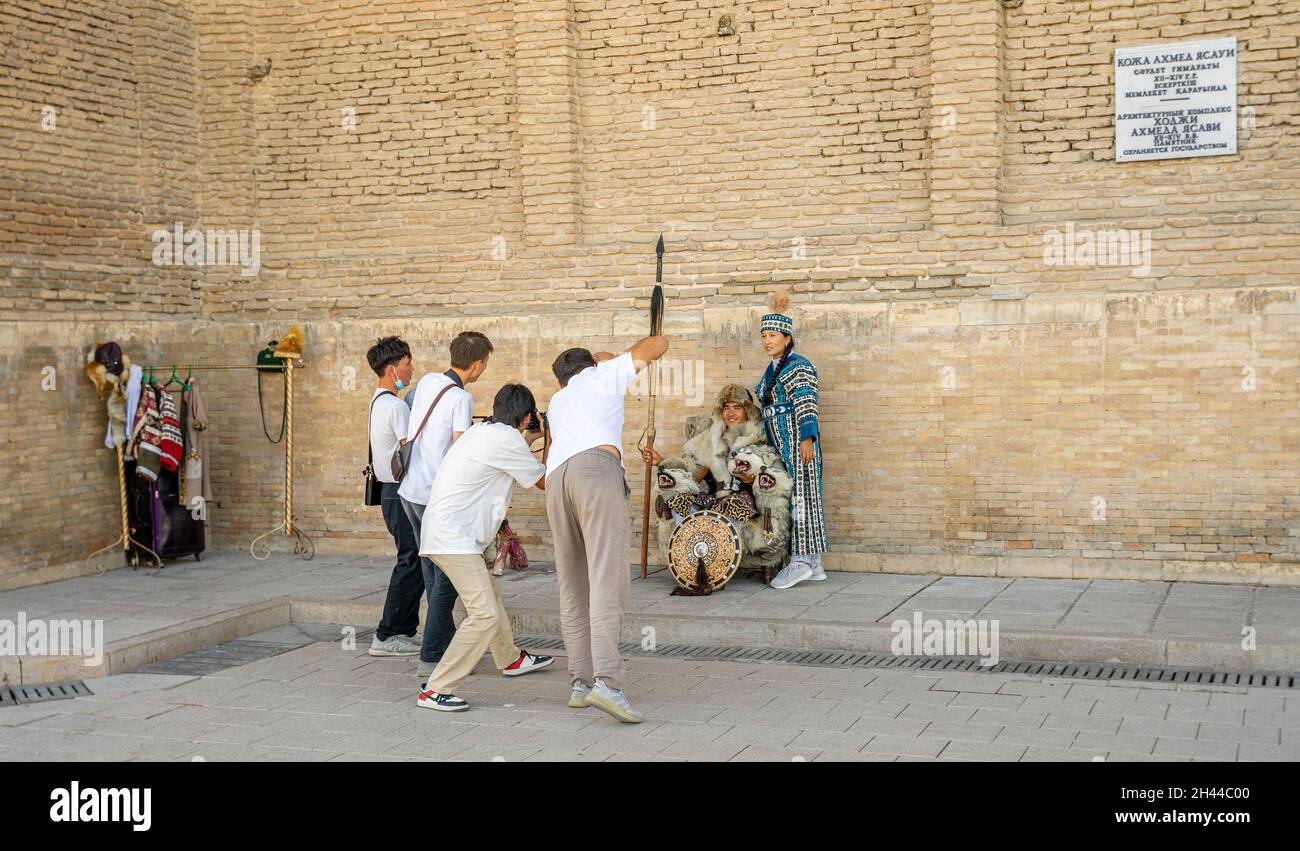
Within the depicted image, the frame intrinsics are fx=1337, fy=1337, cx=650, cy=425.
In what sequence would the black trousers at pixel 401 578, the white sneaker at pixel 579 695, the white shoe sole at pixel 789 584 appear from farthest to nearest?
1. the white shoe sole at pixel 789 584
2. the black trousers at pixel 401 578
3. the white sneaker at pixel 579 695

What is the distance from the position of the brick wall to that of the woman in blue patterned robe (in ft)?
2.06

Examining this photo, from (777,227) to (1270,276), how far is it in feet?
11.9

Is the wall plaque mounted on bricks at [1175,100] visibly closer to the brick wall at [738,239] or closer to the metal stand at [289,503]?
the brick wall at [738,239]

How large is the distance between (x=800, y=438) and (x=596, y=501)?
364cm

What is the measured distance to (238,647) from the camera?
28.5 ft


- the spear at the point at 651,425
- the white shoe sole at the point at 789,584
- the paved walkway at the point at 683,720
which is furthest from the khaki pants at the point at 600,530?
the white shoe sole at the point at 789,584

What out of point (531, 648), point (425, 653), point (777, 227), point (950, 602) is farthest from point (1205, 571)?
point (425, 653)

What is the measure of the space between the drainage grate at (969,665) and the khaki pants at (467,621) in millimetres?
1753

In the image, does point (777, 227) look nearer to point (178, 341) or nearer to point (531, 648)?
point (531, 648)

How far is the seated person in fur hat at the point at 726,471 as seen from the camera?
31.8ft

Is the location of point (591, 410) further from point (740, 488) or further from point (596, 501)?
point (740, 488)

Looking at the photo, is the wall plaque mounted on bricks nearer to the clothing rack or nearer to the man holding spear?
the man holding spear

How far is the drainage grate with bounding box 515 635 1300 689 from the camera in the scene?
23.4 feet

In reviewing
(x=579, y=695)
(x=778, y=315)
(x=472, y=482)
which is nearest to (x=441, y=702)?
(x=579, y=695)
